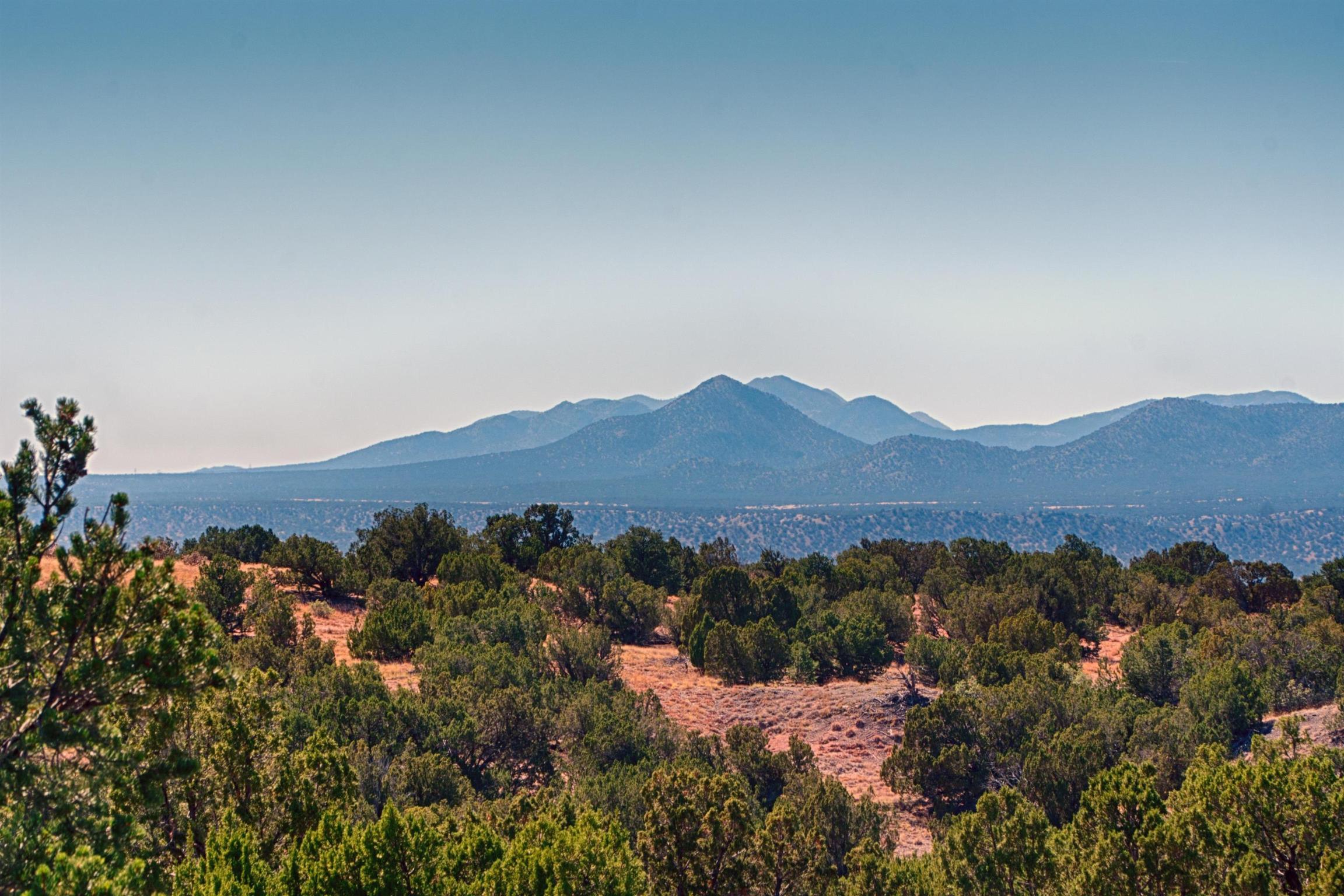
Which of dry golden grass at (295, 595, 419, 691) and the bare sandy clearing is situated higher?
dry golden grass at (295, 595, 419, 691)

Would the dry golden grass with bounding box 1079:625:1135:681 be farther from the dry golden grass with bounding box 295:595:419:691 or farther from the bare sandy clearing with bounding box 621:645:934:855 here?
the dry golden grass with bounding box 295:595:419:691

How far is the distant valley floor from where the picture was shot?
155 m

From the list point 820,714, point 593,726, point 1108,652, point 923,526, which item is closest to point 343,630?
point 593,726

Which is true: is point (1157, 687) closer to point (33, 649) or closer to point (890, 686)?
point (890, 686)

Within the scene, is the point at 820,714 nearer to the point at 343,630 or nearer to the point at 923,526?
the point at 343,630

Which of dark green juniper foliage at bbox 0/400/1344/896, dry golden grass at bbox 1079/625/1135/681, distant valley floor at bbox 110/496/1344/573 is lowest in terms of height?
distant valley floor at bbox 110/496/1344/573

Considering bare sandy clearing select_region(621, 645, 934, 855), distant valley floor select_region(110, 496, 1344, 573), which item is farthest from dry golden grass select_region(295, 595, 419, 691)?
distant valley floor select_region(110, 496, 1344, 573)

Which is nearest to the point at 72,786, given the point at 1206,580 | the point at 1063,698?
the point at 1063,698

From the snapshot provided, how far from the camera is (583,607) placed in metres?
38.3

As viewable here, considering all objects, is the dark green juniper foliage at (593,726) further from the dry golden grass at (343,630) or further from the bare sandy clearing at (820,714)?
the bare sandy clearing at (820,714)

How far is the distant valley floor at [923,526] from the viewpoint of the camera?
155250 mm

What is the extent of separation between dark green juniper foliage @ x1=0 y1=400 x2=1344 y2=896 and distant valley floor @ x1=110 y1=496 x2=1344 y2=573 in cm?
11712

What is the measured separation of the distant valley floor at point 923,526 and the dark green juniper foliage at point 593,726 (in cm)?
11712

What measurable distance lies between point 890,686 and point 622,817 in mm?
15761
